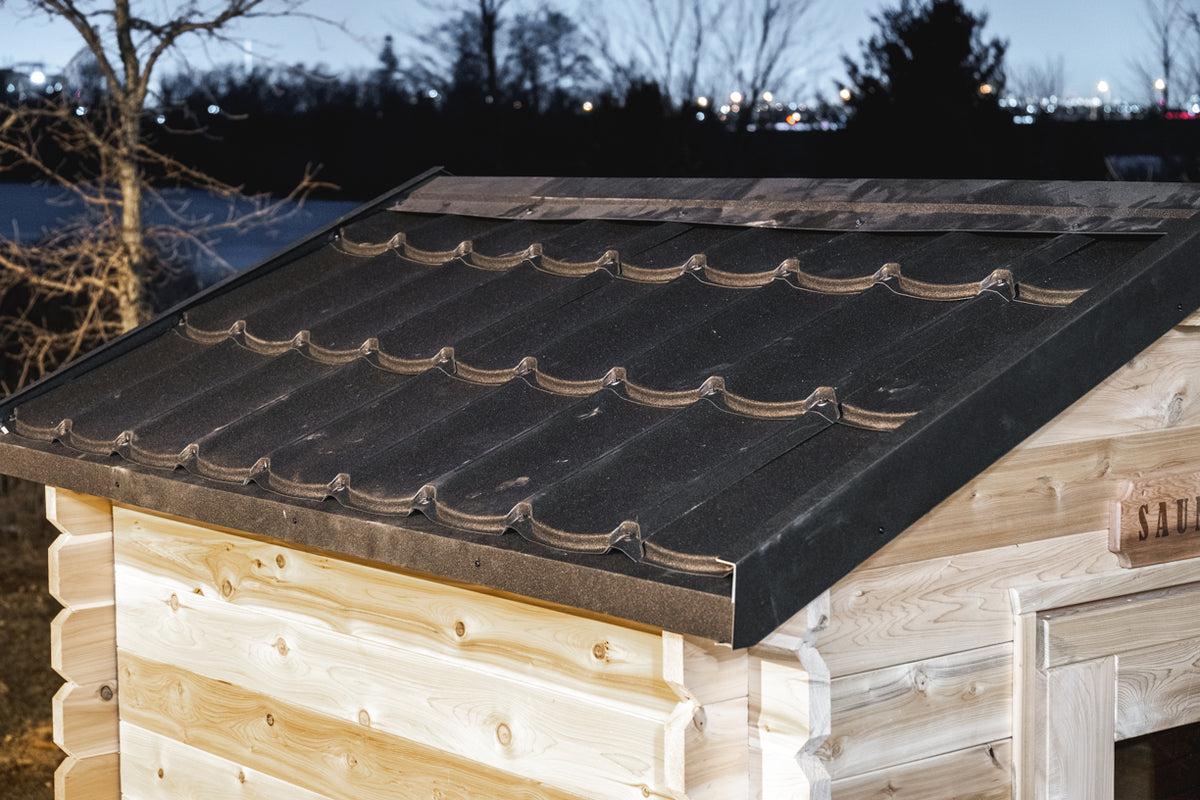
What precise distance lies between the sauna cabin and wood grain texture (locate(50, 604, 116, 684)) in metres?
A: 0.18

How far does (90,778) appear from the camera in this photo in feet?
12.9

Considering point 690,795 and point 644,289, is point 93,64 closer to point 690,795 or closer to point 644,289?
point 644,289

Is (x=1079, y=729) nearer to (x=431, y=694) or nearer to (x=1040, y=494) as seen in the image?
(x=1040, y=494)

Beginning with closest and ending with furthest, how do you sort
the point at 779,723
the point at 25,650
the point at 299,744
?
the point at 779,723 < the point at 299,744 < the point at 25,650

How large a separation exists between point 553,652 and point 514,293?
116 cm

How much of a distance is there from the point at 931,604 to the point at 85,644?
262cm

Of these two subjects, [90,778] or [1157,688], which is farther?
[90,778]

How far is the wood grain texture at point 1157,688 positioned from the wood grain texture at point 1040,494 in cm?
35

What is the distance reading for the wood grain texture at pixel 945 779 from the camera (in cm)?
231

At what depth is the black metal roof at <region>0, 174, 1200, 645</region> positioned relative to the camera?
2.04 m

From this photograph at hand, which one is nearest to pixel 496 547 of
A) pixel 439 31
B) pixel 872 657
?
pixel 872 657

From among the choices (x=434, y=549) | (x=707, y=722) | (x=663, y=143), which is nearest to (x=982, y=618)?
(x=707, y=722)

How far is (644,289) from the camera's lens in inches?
125

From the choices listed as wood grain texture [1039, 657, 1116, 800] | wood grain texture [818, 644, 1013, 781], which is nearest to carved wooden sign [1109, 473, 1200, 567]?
wood grain texture [1039, 657, 1116, 800]
